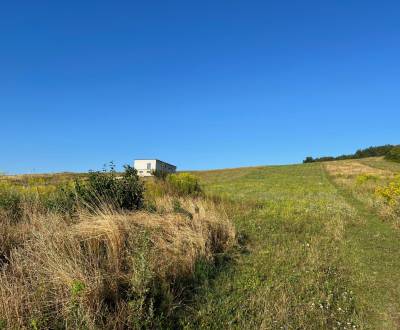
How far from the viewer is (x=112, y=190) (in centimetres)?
1249

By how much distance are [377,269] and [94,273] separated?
6.23 m

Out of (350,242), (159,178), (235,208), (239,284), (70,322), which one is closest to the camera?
(70,322)

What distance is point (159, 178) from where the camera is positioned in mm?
24062

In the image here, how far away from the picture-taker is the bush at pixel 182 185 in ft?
70.2

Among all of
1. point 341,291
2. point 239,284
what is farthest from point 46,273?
point 341,291

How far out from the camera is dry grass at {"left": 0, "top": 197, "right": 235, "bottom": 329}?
506 cm

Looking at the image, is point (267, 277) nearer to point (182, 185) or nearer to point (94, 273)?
point (94, 273)

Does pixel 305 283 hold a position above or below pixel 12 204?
below

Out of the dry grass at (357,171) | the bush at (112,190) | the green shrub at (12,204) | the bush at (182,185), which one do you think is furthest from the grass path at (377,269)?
the dry grass at (357,171)

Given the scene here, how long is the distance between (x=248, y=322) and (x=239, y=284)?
1.67 m

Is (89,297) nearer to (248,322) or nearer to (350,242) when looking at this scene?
(248,322)

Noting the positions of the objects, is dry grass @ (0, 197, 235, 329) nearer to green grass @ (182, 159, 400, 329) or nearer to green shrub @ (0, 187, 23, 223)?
green grass @ (182, 159, 400, 329)

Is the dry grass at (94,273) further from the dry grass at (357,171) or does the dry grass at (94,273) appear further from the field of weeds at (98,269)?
the dry grass at (357,171)

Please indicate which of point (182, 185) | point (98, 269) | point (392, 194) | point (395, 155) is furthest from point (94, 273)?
point (395, 155)
